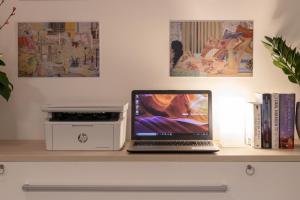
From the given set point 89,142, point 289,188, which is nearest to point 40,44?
point 89,142

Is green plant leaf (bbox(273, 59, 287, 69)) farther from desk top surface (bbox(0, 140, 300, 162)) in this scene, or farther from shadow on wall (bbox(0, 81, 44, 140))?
shadow on wall (bbox(0, 81, 44, 140))

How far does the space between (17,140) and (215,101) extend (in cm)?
113

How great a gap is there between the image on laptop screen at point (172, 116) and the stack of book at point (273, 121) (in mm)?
255

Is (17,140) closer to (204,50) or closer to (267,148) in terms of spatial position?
(204,50)

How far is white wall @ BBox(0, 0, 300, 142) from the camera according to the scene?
7.46ft

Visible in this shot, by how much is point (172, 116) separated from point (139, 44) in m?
0.46

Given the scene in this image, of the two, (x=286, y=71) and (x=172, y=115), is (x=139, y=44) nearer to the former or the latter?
(x=172, y=115)

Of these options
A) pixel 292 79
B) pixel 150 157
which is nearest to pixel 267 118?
pixel 292 79

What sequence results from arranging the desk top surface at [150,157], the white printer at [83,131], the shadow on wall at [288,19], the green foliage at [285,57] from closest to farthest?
1. the desk top surface at [150,157]
2. the white printer at [83,131]
3. the green foliage at [285,57]
4. the shadow on wall at [288,19]

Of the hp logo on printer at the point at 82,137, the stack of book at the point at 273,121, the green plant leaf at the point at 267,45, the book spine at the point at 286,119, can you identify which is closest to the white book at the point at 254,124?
the stack of book at the point at 273,121

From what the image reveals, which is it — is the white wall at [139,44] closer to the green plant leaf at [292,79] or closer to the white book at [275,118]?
the green plant leaf at [292,79]

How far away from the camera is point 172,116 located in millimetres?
2164

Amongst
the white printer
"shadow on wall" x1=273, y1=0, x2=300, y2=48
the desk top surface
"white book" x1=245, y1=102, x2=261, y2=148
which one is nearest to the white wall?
"shadow on wall" x1=273, y1=0, x2=300, y2=48

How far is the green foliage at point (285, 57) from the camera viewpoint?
6.88 ft
